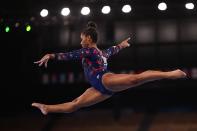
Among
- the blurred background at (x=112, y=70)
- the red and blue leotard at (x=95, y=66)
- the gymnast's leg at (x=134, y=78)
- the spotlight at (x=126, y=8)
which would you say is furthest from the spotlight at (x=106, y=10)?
the gymnast's leg at (x=134, y=78)

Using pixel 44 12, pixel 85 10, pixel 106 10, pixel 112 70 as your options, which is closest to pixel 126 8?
pixel 106 10

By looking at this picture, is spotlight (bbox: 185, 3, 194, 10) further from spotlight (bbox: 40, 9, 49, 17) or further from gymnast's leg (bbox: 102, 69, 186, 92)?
gymnast's leg (bbox: 102, 69, 186, 92)

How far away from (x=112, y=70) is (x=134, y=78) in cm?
658

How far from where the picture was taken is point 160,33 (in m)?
12.4

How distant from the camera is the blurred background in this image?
38.8ft

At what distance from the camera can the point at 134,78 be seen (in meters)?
5.62

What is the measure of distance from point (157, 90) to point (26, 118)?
392 cm

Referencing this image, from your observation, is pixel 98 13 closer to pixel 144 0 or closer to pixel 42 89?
pixel 144 0

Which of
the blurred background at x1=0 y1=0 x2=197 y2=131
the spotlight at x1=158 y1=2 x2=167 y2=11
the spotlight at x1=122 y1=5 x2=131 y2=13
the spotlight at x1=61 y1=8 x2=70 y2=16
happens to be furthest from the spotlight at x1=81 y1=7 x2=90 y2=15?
the blurred background at x1=0 y1=0 x2=197 y2=131

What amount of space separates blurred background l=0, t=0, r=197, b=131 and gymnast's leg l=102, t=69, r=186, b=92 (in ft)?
19.3

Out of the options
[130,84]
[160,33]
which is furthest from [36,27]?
[130,84]

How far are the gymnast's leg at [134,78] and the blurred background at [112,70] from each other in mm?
5872

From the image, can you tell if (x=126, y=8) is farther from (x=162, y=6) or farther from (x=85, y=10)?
(x=85, y=10)

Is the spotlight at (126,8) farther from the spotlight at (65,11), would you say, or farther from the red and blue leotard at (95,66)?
the red and blue leotard at (95,66)
